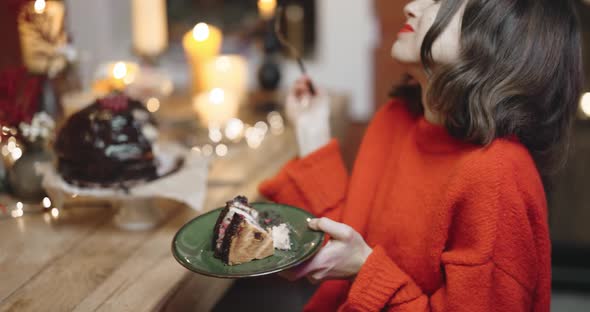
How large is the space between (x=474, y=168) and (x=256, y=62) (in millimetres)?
1490

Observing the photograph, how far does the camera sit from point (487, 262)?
0.95 meters

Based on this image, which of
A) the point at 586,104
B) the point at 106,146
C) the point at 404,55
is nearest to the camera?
the point at 404,55

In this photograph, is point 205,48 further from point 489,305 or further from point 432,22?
point 489,305

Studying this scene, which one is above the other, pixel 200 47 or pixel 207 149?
pixel 200 47

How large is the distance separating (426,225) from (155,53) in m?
1.26

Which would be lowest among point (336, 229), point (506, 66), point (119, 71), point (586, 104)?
point (586, 104)

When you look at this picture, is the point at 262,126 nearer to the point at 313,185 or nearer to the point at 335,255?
the point at 313,185

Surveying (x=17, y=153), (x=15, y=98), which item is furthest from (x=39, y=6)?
(x=17, y=153)

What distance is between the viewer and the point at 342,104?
2.04 m

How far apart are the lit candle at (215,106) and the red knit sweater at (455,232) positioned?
2.36 feet

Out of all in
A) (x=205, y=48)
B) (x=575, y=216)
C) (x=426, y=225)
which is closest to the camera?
(x=426, y=225)

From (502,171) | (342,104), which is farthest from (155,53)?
(502,171)

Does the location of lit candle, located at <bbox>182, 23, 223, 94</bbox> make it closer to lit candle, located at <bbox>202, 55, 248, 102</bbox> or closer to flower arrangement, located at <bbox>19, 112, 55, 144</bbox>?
lit candle, located at <bbox>202, 55, 248, 102</bbox>

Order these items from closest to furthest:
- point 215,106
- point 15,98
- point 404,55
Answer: point 404,55 < point 15,98 < point 215,106
